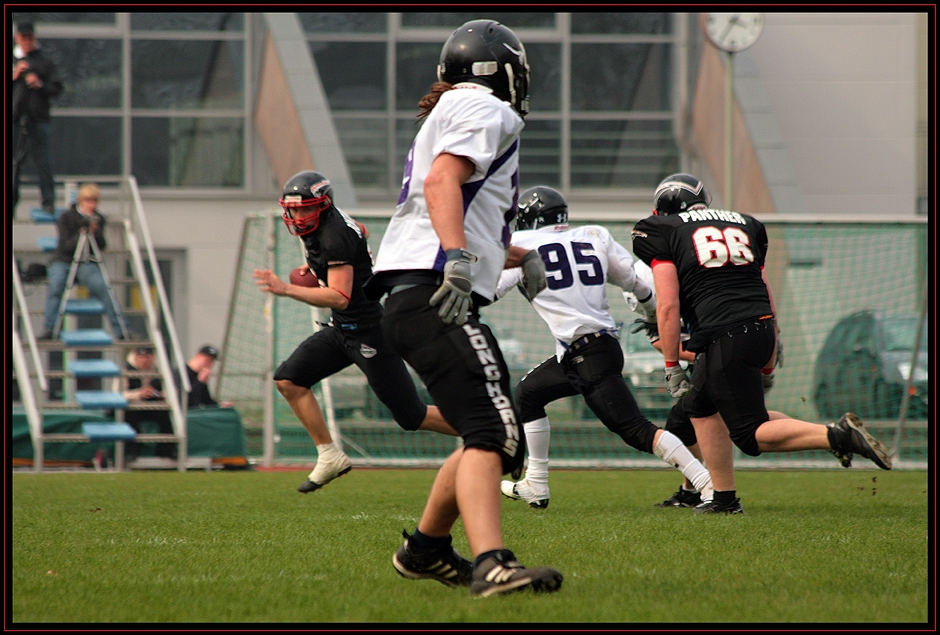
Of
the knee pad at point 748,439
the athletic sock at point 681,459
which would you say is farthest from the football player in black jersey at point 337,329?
the knee pad at point 748,439

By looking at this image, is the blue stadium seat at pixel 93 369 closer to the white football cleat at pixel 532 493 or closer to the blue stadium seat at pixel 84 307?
the blue stadium seat at pixel 84 307

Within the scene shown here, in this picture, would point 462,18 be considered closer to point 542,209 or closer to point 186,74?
point 186,74

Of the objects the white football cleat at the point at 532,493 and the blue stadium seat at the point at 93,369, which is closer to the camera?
the white football cleat at the point at 532,493

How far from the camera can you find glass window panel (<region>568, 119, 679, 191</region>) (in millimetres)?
20750

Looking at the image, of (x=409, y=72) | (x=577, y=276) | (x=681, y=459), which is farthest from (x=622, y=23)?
(x=681, y=459)

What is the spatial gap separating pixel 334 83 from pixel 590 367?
1515cm

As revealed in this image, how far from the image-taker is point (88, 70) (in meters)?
20.2

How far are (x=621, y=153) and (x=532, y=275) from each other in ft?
57.0

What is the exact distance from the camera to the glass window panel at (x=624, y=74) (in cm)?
2080

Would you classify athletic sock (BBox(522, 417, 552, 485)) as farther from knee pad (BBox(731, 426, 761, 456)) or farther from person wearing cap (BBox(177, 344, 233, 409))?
person wearing cap (BBox(177, 344, 233, 409))

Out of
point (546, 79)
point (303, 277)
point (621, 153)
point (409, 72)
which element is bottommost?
point (303, 277)

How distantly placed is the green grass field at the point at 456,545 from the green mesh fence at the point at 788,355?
3.88 meters

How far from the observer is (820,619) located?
314 centimetres
